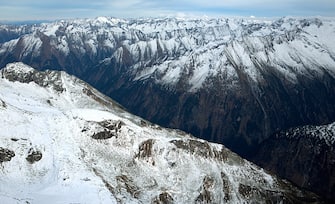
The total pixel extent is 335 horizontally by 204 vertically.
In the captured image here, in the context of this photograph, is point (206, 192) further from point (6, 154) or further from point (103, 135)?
point (6, 154)

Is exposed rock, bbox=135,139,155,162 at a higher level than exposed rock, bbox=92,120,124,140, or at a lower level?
lower

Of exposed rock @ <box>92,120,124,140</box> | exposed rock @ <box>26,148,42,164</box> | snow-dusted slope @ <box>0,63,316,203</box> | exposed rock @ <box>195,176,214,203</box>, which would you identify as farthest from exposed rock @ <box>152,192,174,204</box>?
exposed rock @ <box>26,148,42,164</box>

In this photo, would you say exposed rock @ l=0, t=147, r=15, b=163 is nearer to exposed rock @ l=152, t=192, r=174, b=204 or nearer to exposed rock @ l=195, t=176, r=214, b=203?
exposed rock @ l=152, t=192, r=174, b=204

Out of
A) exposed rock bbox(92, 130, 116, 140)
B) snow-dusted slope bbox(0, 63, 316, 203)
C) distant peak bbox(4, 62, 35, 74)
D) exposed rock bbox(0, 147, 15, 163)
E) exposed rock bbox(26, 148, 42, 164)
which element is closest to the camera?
snow-dusted slope bbox(0, 63, 316, 203)

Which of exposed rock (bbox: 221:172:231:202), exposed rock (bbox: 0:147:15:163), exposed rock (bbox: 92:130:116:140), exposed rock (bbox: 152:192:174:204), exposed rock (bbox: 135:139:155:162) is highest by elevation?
exposed rock (bbox: 0:147:15:163)

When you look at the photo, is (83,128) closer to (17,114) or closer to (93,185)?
(17,114)


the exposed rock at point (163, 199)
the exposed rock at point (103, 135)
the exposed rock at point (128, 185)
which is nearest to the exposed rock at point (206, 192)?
the exposed rock at point (163, 199)

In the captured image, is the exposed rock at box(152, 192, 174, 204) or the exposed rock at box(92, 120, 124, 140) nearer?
the exposed rock at box(152, 192, 174, 204)

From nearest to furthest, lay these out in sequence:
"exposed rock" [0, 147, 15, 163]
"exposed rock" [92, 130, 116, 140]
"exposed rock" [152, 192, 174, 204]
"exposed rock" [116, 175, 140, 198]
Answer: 1. "exposed rock" [0, 147, 15, 163]
2. "exposed rock" [116, 175, 140, 198]
3. "exposed rock" [152, 192, 174, 204]
4. "exposed rock" [92, 130, 116, 140]
